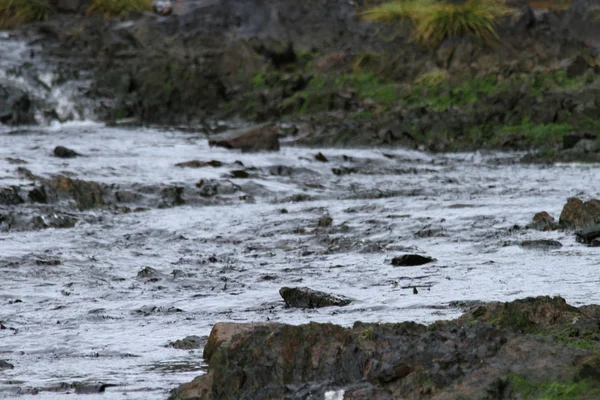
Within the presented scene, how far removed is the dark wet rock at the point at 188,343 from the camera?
14.2 ft

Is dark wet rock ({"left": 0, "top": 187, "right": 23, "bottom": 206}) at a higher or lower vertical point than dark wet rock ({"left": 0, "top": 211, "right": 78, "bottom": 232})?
higher

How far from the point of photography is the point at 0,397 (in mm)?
3459

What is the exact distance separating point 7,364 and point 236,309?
1546 mm

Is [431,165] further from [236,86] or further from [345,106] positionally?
[236,86]

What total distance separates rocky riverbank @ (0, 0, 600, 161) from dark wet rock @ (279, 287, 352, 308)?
882 cm

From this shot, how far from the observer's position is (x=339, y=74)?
61.7 feet

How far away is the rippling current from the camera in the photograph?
4.56 m

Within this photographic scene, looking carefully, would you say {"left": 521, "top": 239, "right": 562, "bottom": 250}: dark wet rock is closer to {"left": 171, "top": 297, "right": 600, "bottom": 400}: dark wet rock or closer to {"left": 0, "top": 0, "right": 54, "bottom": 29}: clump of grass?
{"left": 171, "top": 297, "right": 600, "bottom": 400}: dark wet rock

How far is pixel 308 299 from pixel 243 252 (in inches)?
97.6

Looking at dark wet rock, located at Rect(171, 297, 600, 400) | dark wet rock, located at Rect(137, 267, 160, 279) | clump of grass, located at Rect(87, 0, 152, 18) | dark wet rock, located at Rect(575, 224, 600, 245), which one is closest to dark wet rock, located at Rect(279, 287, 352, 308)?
dark wet rock, located at Rect(137, 267, 160, 279)

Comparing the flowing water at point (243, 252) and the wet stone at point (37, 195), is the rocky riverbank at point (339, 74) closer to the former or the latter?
the flowing water at point (243, 252)

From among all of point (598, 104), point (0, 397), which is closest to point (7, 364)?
point (0, 397)

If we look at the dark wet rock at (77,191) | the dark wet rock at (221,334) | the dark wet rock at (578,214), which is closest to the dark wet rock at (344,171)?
the dark wet rock at (77,191)

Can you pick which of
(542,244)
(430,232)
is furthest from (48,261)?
(542,244)
